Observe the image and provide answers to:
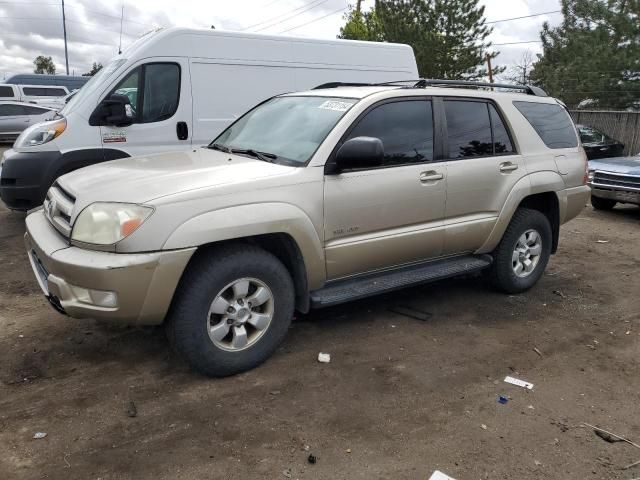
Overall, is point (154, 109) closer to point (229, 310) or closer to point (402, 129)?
point (402, 129)

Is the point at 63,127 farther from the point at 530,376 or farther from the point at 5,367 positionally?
the point at 530,376

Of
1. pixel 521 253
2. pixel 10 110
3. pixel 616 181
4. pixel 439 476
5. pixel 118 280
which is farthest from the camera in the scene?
pixel 10 110

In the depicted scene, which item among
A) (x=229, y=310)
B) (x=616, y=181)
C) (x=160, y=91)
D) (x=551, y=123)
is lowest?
(x=229, y=310)

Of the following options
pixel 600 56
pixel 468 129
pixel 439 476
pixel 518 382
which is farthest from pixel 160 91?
pixel 600 56

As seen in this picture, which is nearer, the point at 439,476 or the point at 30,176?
the point at 439,476

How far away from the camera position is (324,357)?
3750 millimetres


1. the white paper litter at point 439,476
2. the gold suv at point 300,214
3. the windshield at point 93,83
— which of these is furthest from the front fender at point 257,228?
the windshield at point 93,83

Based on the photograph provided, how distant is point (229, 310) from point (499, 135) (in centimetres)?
279

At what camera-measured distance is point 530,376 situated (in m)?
3.59

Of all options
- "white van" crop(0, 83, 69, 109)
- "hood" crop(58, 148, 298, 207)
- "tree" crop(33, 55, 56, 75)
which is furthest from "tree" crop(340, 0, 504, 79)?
"tree" crop(33, 55, 56, 75)

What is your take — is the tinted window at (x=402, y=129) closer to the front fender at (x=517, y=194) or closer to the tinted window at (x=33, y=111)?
the front fender at (x=517, y=194)

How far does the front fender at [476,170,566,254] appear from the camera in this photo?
15.3 feet

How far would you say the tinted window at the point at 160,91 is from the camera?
6484 mm

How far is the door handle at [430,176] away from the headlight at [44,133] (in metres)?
4.21
